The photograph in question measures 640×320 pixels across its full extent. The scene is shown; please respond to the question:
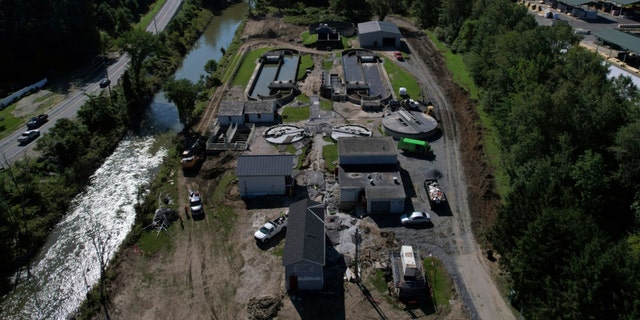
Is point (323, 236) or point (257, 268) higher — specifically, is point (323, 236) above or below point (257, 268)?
above

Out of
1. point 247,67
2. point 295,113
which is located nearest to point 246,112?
point 295,113

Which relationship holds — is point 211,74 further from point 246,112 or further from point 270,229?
point 270,229

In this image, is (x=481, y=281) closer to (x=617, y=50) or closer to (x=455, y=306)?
(x=455, y=306)

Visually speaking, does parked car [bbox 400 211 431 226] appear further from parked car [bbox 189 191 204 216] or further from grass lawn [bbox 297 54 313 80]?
grass lawn [bbox 297 54 313 80]

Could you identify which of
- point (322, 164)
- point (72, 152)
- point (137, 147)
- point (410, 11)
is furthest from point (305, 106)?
point (410, 11)

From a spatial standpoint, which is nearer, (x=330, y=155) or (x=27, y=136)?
(x=330, y=155)
